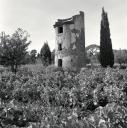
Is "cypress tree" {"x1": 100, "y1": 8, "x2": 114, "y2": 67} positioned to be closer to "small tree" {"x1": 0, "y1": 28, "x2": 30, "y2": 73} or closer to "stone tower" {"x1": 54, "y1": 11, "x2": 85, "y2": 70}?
"stone tower" {"x1": 54, "y1": 11, "x2": 85, "y2": 70}

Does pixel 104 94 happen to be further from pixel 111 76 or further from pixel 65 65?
pixel 65 65

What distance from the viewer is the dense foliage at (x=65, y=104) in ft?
15.9

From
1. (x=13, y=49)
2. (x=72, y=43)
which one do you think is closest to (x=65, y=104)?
(x=13, y=49)

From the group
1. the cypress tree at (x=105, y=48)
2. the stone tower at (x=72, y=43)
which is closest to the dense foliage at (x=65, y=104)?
the cypress tree at (x=105, y=48)

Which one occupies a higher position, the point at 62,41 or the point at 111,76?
the point at 62,41

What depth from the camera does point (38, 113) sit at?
7191 millimetres

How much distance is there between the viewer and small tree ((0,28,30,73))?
2686 centimetres

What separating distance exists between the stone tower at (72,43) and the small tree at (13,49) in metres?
6.31

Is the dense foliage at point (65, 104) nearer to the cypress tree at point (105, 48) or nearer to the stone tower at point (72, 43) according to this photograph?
the cypress tree at point (105, 48)

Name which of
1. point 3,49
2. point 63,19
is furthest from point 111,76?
point 63,19

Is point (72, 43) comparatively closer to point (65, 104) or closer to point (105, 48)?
point (105, 48)

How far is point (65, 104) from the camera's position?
10430 millimetres

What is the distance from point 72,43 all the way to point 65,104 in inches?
881

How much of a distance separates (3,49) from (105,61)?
11494 millimetres
